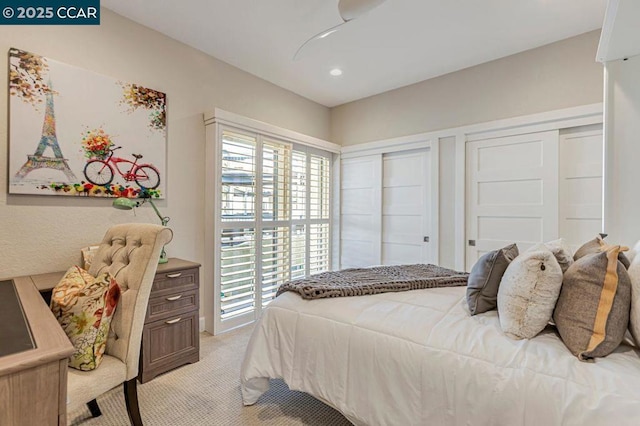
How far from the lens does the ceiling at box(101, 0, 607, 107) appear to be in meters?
2.36

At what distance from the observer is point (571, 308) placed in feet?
3.84

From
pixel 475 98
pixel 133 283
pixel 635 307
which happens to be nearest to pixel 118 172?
pixel 133 283

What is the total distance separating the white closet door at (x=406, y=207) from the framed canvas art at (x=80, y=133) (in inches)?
104

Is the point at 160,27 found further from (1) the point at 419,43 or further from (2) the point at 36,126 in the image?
(1) the point at 419,43

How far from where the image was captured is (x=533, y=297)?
1.23 m

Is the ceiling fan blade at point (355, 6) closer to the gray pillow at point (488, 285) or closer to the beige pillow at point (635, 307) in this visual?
the gray pillow at point (488, 285)

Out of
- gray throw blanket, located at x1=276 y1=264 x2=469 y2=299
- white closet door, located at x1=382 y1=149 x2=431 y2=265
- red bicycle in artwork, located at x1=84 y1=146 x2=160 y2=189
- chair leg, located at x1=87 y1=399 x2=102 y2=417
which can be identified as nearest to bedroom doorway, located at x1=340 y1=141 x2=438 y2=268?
white closet door, located at x1=382 y1=149 x2=431 y2=265

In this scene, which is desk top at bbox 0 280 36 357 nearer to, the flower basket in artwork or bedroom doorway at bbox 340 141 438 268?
the flower basket in artwork

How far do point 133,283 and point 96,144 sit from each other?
1.46 m

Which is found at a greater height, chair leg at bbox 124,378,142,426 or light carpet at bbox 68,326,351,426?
chair leg at bbox 124,378,142,426

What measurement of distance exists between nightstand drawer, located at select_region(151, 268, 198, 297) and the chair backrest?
61 cm

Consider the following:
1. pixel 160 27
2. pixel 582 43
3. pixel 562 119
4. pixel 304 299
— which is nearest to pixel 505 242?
pixel 562 119

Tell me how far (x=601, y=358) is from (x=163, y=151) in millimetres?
3054

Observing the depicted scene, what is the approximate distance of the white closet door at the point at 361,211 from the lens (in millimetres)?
4121
